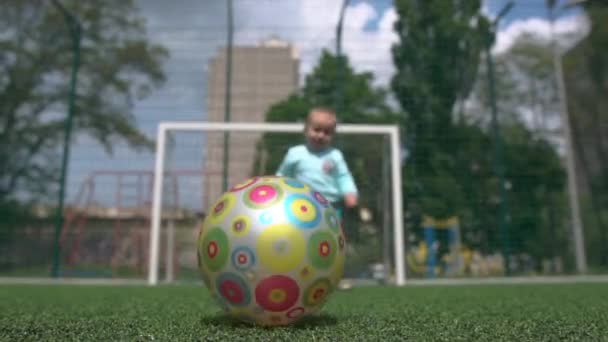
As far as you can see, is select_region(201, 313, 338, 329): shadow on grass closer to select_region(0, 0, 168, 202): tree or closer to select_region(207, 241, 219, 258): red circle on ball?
select_region(207, 241, 219, 258): red circle on ball

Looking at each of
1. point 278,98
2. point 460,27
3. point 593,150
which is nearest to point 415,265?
point 278,98

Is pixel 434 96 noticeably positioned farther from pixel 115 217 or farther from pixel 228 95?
pixel 115 217

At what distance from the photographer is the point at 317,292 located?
6.00 ft

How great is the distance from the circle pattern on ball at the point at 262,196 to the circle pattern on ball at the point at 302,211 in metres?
0.05

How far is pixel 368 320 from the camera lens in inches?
80.2

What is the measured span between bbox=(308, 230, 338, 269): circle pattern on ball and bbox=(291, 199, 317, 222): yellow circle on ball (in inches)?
2.8

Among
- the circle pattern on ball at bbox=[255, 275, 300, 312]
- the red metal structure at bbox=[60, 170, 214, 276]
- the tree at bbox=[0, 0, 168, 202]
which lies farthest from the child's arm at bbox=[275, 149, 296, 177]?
the tree at bbox=[0, 0, 168, 202]

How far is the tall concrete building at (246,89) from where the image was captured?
6383 millimetres

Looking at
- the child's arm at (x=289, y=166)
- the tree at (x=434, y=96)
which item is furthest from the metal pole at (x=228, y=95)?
the child's arm at (x=289, y=166)

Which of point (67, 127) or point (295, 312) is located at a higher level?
point (67, 127)

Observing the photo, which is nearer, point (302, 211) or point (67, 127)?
point (302, 211)

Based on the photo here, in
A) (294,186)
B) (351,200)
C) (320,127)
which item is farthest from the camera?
(351,200)

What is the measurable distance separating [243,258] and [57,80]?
7.13 meters

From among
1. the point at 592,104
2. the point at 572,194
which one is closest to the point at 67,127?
the point at 572,194
